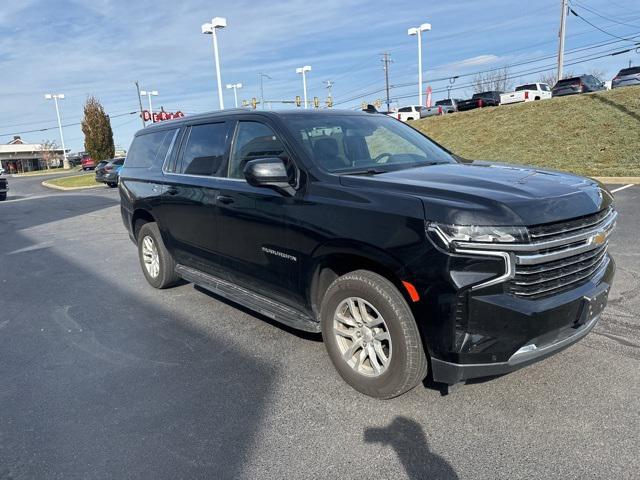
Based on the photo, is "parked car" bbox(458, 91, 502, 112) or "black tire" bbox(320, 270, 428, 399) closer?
"black tire" bbox(320, 270, 428, 399)

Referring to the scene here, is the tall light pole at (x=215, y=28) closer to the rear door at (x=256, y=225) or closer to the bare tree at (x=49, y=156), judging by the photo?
the rear door at (x=256, y=225)

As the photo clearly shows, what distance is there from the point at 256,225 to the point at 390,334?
1482mm

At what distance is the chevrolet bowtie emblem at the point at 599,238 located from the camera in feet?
10.1

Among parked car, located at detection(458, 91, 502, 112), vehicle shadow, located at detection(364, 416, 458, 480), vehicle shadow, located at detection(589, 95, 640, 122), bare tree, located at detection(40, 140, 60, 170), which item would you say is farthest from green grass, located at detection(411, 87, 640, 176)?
A: bare tree, located at detection(40, 140, 60, 170)

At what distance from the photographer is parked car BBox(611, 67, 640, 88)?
29653 millimetres

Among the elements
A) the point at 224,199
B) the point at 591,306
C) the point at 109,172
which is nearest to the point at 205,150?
the point at 224,199

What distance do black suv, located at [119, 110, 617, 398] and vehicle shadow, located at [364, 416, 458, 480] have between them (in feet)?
0.81

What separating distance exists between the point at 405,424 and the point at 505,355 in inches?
29.7

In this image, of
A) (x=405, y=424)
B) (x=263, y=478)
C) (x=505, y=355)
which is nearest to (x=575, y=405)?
(x=505, y=355)

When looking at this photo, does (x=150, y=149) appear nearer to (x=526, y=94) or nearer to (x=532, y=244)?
(x=532, y=244)

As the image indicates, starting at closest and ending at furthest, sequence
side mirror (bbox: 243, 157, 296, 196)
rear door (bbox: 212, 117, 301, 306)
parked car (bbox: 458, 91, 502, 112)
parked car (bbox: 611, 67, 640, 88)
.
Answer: side mirror (bbox: 243, 157, 296, 196) → rear door (bbox: 212, 117, 301, 306) → parked car (bbox: 611, 67, 640, 88) → parked car (bbox: 458, 91, 502, 112)

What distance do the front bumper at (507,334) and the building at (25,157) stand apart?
311 feet

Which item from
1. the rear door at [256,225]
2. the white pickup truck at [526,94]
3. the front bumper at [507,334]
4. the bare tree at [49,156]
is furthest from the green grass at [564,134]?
the bare tree at [49,156]

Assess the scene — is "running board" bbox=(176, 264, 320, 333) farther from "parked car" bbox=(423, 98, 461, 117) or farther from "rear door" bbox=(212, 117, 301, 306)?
"parked car" bbox=(423, 98, 461, 117)
